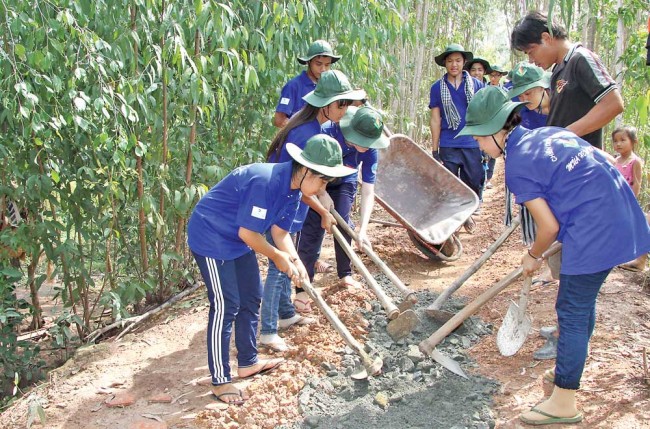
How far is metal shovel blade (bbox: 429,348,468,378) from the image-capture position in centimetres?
325

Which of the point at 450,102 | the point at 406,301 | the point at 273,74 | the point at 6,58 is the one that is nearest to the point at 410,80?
the point at 450,102

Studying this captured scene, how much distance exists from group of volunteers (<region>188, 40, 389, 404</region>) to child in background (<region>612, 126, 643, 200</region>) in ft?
6.87

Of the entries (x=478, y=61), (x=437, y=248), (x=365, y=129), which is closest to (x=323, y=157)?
(x=365, y=129)

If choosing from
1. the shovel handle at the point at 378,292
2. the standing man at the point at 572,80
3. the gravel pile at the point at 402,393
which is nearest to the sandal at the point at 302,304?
the shovel handle at the point at 378,292

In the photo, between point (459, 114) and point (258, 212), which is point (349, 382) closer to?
point (258, 212)

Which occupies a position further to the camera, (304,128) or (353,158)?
(353,158)

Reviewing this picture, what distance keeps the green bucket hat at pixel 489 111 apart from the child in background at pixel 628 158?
254 centimetres

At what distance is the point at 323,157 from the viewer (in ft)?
9.43

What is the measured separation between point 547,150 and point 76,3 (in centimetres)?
278

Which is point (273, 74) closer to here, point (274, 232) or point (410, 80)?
point (274, 232)

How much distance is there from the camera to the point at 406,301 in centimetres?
398

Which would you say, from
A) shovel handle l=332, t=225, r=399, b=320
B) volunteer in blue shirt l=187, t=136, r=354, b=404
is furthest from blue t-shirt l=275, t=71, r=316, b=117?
volunteer in blue shirt l=187, t=136, r=354, b=404

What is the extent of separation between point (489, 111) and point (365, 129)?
1.13 m

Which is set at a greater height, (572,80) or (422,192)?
(572,80)
